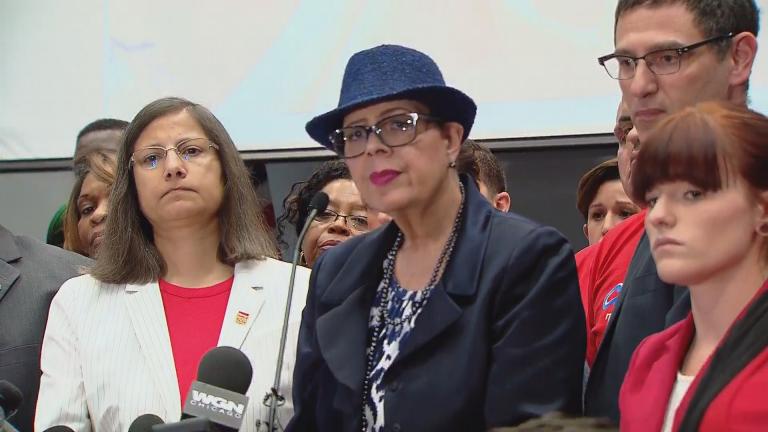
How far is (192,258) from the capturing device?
2781mm

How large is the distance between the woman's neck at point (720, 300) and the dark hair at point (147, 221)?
140 cm

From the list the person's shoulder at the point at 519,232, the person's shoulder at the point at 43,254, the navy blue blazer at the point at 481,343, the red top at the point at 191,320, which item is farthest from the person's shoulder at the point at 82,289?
the person's shoulder at the point at 519,232

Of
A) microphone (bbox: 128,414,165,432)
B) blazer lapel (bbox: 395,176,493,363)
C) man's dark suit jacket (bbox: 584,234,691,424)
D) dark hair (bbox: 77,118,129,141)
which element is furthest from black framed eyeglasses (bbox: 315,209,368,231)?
microphone (bbox: 128,414,165,432)

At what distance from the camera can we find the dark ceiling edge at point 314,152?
396 centimetres

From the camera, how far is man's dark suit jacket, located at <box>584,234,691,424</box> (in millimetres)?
1968

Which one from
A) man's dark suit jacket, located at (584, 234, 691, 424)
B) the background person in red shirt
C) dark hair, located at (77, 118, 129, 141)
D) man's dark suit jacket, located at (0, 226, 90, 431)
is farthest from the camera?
dark hair, located at (77, 118, 129, 141)

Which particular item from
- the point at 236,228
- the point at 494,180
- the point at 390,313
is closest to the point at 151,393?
the point at 236,228

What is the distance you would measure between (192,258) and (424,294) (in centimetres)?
90

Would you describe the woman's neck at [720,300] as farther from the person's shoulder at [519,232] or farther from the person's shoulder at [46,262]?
the person's shoulder at [46,262]

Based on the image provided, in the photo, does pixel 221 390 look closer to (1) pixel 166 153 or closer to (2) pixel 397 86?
(2) pixel 397 86

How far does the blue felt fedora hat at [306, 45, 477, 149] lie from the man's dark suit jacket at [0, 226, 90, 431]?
115 centimetres

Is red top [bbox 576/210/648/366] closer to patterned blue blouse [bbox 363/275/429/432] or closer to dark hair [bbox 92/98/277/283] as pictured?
patterned blue blouse [bbox 363/275/429/432]

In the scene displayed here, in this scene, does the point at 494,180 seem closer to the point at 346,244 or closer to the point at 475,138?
the point at 475,138

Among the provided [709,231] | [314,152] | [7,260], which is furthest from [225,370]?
[314,152]
